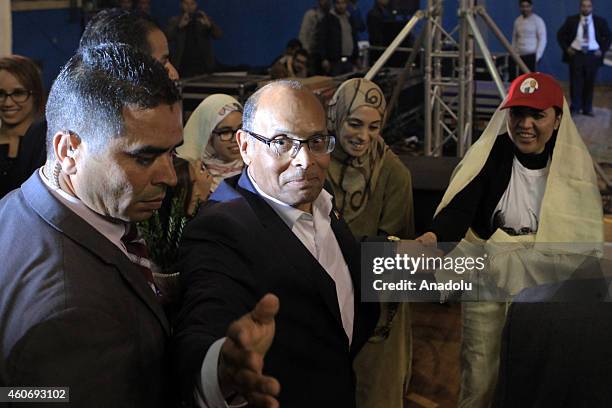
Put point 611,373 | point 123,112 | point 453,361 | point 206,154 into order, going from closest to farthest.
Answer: point 123,112, point 611,373, point 206,154, point 453,361

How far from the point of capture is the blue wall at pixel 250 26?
6.25 metres

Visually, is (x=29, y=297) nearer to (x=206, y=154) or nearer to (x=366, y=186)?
(x=366, y=186)

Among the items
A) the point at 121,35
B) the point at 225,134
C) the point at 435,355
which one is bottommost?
the point at 435,355

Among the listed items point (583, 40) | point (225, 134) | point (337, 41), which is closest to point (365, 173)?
point (225, 134)

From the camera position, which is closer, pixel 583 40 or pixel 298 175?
pixel 298 175

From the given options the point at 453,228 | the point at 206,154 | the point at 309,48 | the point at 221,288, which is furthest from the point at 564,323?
the point at 309,48

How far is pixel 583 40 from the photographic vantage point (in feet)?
20.3

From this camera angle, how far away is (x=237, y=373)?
3.79 ft

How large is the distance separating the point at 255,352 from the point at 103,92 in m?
0.46

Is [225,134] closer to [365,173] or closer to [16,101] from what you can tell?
[365,173]

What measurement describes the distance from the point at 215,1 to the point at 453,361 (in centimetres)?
442

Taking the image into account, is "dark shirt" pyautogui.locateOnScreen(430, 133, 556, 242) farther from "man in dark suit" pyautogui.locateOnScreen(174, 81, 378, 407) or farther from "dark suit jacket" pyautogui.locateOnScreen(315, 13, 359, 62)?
"dark suit jacket" pyautogui.locateOnScreen(315, 13, 359, 62)

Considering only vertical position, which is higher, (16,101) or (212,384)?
(16,101)

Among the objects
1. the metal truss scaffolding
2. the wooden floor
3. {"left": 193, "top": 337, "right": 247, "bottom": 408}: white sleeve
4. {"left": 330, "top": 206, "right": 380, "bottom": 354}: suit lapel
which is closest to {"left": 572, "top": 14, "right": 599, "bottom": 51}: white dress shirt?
the metal truss scaffolding
